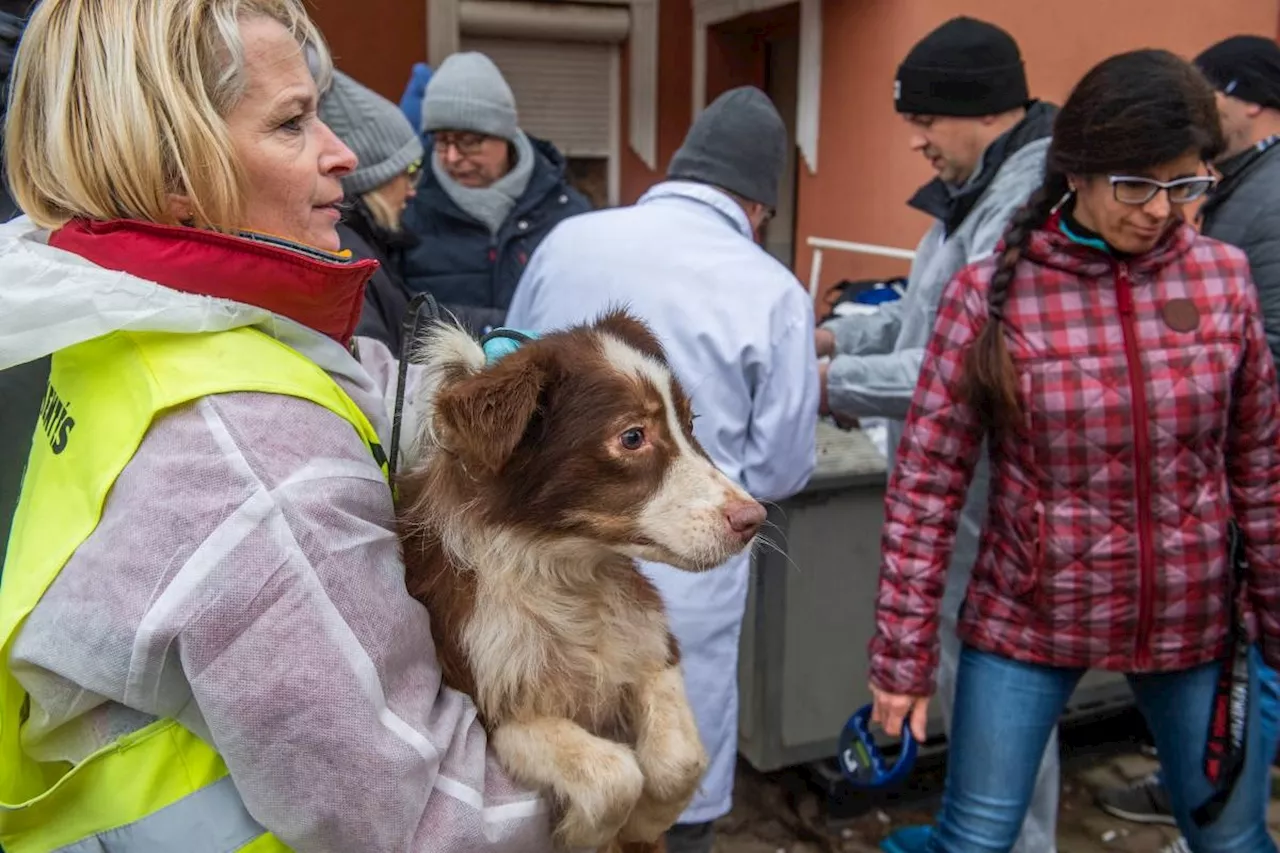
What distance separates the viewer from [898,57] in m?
7.65

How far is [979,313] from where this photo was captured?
265 centimetres

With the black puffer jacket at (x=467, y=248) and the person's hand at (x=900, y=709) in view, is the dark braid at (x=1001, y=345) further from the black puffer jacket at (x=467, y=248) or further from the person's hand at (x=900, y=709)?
the black puffer jacket at (x=467, y=248)

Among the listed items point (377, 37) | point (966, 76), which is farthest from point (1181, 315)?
point (377, 37)

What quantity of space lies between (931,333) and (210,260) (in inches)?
87.2

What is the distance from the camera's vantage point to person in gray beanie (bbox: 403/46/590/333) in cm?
436

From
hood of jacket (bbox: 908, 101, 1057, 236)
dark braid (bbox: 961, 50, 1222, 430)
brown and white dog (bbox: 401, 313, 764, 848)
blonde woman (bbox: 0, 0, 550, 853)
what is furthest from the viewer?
hood of jacket (bbox: 908, 101, 1057, 236)

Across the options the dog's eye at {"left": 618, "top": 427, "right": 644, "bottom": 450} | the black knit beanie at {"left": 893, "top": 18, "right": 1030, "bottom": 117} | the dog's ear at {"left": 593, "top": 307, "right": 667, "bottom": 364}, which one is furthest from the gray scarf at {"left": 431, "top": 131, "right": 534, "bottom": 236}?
the dog's eye at {"left": 618, "top": 427, "right": 644, "bottom": 450}

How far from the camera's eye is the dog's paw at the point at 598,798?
59.9 inches

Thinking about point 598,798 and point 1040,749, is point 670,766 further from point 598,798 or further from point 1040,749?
point 1040,749

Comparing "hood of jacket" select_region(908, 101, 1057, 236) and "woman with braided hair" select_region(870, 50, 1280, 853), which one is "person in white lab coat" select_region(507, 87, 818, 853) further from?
"hood of jacket" select_region(908, 101, 1057, 236)

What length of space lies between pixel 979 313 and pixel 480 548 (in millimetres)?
1524

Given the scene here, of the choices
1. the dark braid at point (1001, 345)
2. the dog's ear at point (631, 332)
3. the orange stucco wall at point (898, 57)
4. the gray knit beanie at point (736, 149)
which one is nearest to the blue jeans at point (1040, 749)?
the dark braid at point (1001, 345)

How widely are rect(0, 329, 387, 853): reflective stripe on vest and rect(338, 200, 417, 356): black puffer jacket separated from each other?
131 centimetres

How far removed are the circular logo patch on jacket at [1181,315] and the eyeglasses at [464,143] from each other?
9.60 feet
